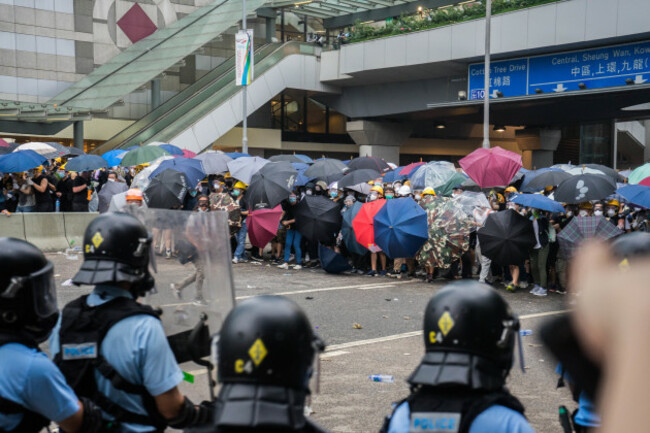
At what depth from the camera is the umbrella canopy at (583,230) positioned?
11413 millimetres

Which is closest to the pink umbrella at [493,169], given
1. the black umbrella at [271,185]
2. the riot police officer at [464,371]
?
the black umbrella at [271,185]

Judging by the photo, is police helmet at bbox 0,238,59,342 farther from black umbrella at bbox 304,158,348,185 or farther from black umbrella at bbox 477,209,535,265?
black umbrella at bbox 304,158,348,185

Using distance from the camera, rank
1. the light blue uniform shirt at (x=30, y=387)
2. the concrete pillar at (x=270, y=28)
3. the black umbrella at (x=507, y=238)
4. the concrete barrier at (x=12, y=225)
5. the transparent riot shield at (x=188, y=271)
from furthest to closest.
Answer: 1. the concrete pillar at (x=270, y=28)
2. the concrete barrier at (x=12, y=225)
3. the black umbrella at (x=507, y=238)
4. the transparent riot shield at (x=188, y=271)
5. the light blue uniform shirt at (x=30, y=387)

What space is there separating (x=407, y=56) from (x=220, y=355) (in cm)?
2848

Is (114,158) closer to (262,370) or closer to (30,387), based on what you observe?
(30,387)

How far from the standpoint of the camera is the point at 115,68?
33.5 meters

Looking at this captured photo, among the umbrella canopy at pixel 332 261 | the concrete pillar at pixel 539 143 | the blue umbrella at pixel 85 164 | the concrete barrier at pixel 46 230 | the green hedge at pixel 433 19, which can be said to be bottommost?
the umbrella canopy at pixel 332 261

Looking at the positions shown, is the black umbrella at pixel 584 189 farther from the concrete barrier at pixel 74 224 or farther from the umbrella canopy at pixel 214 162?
the concrete barrier at pixel 74 224

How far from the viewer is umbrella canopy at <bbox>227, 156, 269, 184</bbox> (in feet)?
52.5

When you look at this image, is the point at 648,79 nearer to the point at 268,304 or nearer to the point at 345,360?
the point at 345,360

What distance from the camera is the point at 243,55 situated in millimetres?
25719

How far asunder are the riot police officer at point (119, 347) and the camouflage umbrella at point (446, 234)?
1041cm

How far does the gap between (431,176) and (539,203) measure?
3.74 m

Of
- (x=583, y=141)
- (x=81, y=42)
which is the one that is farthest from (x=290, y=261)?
(x=583, y=141)
